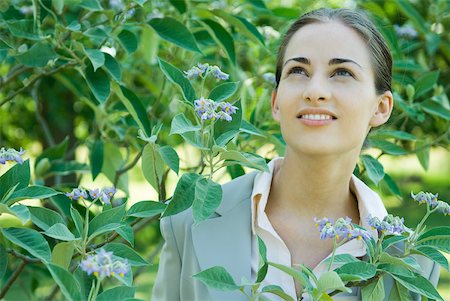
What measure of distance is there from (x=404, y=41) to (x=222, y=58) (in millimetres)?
596

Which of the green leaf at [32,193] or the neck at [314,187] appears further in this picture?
the neck at [314,187]

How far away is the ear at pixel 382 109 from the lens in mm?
1934

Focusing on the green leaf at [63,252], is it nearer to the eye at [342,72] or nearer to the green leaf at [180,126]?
the green leaf at [180,126]

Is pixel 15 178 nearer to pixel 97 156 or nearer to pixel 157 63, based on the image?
pixel 97 156

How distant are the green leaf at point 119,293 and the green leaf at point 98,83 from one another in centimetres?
74

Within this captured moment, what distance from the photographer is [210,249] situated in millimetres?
1801

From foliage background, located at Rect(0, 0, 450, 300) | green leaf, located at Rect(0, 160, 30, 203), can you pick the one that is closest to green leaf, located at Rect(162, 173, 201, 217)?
foliage background, located at Rect(0, 0, 450, 300)

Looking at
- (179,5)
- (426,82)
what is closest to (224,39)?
(179,5)

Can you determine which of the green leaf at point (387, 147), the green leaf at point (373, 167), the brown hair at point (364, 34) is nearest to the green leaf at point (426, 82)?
the green leaf at point (387, 147)

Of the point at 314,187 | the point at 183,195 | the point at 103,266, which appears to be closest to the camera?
the point at 103,266

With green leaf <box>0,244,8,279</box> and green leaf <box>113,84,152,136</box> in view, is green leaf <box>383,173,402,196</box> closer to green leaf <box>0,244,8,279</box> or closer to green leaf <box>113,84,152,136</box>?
green leaf <box>113,84,152,136</box>

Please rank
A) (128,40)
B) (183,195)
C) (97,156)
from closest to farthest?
(183,195) → (128,40) → (97,156)

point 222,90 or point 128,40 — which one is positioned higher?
point 222,90

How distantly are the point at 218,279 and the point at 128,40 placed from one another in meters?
0.90
